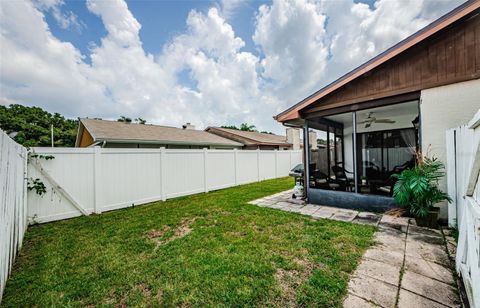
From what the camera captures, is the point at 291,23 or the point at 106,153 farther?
the point at 291,23

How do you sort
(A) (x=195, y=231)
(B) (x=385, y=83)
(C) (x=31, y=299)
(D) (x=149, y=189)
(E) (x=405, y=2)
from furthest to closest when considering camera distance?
(D) (x=149, y=189) → (E) (x=405, y=2) → (B) (x=385, y=83) → (A) (x=195, y=231) → (C) (x=31, y=299)

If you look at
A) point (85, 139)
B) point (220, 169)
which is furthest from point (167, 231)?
point (85, 139)

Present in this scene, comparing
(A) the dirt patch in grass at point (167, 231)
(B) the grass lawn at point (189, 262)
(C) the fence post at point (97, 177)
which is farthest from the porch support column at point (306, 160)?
(C) the fence post at point (97, 177)

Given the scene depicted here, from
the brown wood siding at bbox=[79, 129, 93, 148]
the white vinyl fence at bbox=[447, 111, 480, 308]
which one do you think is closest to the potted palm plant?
the white vinyl fence at bbox=[447, 111, 480, 308]

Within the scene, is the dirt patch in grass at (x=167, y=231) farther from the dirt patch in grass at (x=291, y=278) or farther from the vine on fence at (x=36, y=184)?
the vine on fence at (x=36, y=184)

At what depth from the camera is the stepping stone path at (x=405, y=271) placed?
1849 millimetres

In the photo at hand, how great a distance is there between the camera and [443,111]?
3.82 m

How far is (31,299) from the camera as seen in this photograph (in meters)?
2.07

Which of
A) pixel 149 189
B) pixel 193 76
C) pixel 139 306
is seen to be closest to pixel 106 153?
pixel 149 189

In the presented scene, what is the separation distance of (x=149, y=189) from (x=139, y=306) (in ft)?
16.3

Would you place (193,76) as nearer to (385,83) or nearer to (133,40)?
(133,40)

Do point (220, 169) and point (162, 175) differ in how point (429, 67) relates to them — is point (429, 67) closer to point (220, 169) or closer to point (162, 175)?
point (220, 169)

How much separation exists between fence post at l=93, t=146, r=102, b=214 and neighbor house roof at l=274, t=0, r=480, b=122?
578 cm

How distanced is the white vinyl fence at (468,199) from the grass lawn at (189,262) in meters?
1.02
